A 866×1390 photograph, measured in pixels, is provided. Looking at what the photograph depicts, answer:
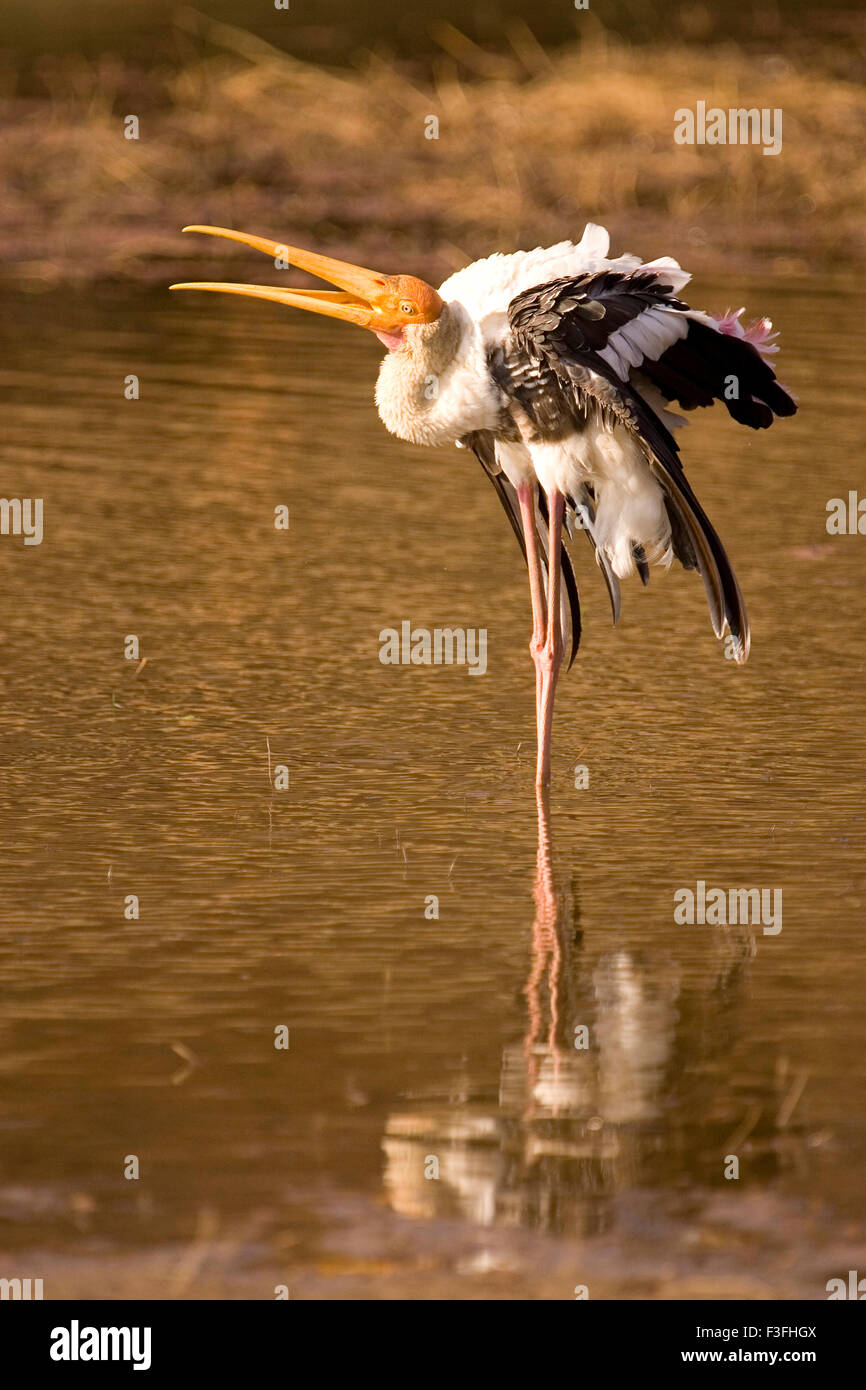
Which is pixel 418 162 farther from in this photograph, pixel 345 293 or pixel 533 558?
pixel 533 558

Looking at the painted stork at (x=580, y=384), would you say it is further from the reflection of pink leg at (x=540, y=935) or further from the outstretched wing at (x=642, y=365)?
the reflection of pink leg at (x=540, y=935)

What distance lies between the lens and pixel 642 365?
6.37 m

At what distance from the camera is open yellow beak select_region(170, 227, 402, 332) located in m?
6.64

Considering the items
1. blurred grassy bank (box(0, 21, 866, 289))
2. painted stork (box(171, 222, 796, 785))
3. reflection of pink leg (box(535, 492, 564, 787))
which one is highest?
blurred grassy bank (box(0, 21, 866, 289))

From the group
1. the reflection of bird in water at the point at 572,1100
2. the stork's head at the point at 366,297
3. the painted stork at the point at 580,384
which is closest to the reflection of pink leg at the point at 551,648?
the painted stork at the point at 580,384

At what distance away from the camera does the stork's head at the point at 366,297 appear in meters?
6.52

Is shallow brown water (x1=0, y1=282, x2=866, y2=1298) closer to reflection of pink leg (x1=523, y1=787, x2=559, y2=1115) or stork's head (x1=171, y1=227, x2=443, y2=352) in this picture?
reflection of pink leg (x1=523, y1=787, x2=559, y2=1115)

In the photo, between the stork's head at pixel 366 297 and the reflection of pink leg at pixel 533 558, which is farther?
the reflection of pink leg at pixel 533 558

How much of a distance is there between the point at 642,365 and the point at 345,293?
3.08ft

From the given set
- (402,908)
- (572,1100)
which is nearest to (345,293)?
(402,908)

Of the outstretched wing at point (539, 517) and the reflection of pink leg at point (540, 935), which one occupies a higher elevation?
the outstretched wing at point (539, 517)

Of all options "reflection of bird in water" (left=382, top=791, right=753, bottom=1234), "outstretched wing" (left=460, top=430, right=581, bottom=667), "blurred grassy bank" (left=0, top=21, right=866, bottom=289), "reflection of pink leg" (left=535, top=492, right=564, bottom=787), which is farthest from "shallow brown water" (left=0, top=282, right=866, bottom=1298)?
"blurred grassy bank" (left=0, top=21, right=866, bottom=289)

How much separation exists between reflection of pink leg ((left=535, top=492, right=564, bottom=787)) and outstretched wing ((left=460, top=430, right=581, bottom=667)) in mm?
43

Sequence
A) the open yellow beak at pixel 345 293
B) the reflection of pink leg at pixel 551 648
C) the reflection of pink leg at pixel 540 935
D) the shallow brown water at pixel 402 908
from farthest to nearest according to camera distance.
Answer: the open yellow beak at pixel 345 293 → the reflection of pink leg at pixel 551 648 → the reflection of pink leg at pixel 540 935 → the shallow brown water at pixel 402 908
